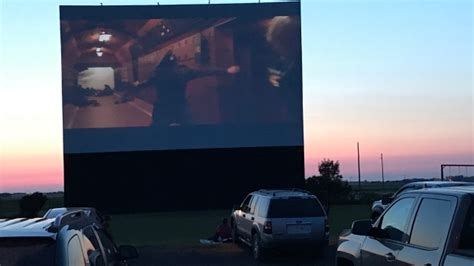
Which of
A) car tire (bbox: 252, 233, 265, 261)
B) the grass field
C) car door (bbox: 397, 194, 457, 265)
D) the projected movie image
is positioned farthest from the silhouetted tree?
car door (bbox: 397, 194, 457, 265)

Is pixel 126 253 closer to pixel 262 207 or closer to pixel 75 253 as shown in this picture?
pixel 75 253

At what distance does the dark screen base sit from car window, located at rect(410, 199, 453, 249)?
1263 inches

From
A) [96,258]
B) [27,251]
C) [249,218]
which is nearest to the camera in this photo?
[27,251]

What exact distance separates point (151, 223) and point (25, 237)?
29059 mm

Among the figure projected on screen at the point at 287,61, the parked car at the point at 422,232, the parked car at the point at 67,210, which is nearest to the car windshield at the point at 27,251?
the parked car at the point at 67,210

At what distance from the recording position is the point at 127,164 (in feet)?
130

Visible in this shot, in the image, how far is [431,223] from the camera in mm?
6418

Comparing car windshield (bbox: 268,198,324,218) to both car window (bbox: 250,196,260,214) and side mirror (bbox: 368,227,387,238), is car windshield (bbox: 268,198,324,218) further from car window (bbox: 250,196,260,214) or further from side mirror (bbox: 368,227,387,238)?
side mirror (bbox: 368,227,387,238)

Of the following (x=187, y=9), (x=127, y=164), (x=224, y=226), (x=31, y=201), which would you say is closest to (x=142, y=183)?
(x=127, y=164)

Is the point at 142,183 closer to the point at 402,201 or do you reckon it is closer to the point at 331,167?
the point at 331,167

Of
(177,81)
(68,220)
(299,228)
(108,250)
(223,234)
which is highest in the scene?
(177,81)

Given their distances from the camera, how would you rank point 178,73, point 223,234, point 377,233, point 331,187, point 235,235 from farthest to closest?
point 331,187 → point 178,73 → point 223,234 → point 235,235 → point 377,233

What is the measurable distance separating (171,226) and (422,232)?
25.8m

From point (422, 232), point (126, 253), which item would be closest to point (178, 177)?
point (126, 253)
